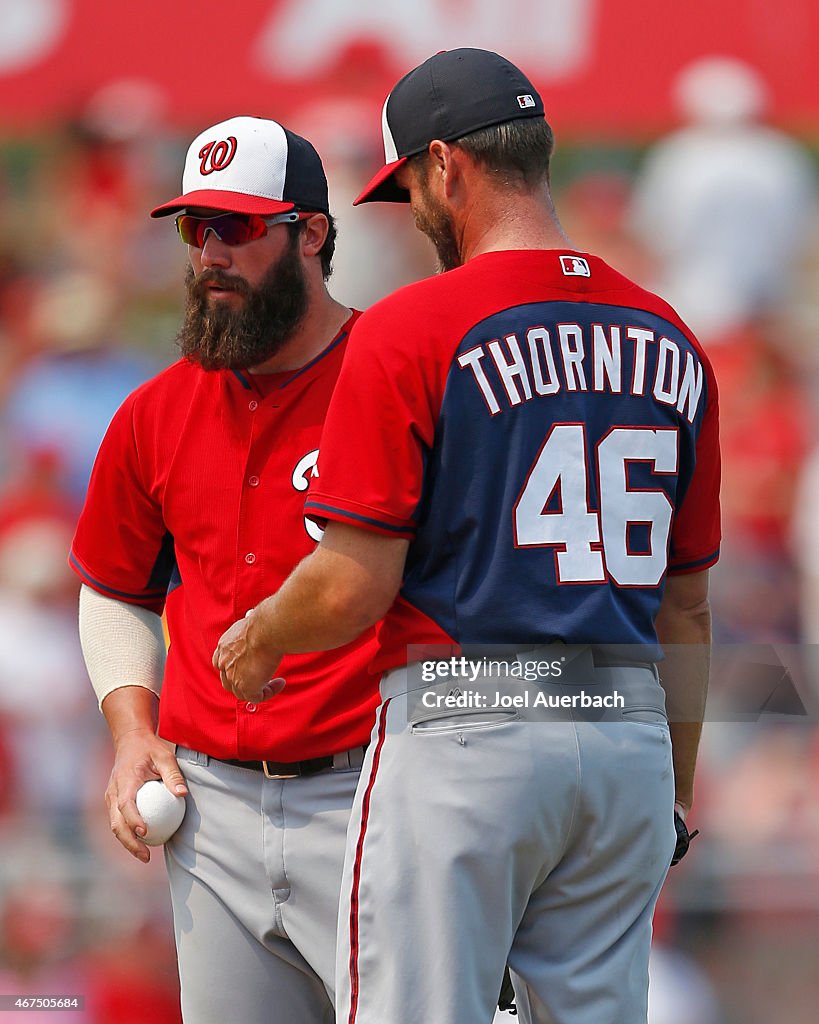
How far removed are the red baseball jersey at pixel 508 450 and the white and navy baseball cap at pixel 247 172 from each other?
564 mm

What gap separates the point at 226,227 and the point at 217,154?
4.8 inches

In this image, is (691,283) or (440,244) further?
(691,283)

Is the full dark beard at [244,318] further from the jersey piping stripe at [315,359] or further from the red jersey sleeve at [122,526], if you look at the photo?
the red jersey sleeve at [122,526]

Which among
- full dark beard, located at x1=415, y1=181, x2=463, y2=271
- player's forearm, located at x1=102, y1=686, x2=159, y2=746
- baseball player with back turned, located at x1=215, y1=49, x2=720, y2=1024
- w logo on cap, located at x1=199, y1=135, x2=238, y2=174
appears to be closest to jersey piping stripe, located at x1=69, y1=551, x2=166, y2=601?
player's forearm, located at x1=102, y1=686, x2=159, y2=746

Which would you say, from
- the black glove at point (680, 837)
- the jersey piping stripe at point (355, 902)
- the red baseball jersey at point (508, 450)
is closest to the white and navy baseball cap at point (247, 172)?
the red baseball jersey at point (508, 450)

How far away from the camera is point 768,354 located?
418 centimetres

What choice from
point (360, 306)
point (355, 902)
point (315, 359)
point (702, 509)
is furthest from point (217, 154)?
point (360, 306)

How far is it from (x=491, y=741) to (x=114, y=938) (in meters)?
2.34

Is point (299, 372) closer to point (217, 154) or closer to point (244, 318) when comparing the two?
point (244, 318)

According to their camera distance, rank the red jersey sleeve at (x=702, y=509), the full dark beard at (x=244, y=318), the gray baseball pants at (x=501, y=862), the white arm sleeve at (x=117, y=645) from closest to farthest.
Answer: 1. the gray baseball pants at (x=501, y=862)
2. the red jersey sleeve at (x=702, y=509)
3. the full dark beard at (x=244, y=318)
4. the white arm sleeve at (x=117, y=645)

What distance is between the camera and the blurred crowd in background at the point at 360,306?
3.55 metres

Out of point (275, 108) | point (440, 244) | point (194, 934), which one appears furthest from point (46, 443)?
point (440, 244)

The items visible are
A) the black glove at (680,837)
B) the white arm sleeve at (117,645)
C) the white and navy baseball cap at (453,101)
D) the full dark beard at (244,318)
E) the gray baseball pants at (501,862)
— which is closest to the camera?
the gray baseball pants at (501,862)

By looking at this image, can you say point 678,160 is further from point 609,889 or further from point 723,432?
point 609,889
